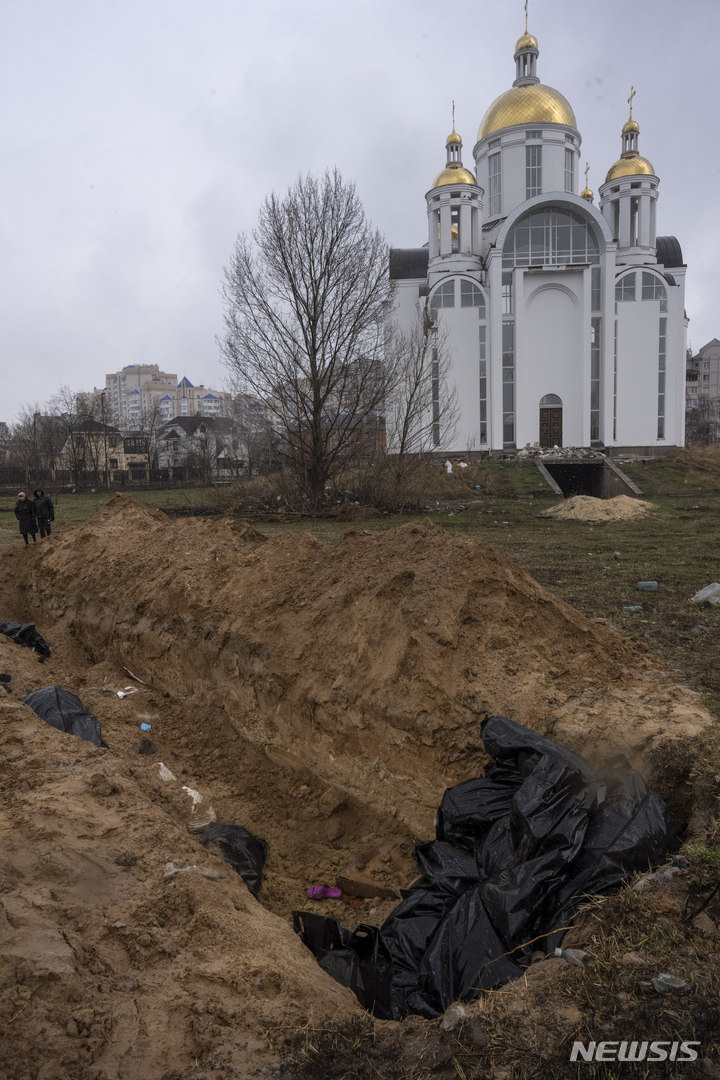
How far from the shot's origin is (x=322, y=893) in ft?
14.6

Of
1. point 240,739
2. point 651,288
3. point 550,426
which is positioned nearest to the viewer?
point 240,739

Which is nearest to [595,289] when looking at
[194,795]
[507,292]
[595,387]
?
[507,292]

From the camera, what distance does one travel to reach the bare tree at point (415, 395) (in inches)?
991

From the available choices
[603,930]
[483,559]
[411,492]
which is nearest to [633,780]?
[603,930]

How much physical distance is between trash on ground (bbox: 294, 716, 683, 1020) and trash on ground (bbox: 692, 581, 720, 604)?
18.5 feet

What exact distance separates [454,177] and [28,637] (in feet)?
126

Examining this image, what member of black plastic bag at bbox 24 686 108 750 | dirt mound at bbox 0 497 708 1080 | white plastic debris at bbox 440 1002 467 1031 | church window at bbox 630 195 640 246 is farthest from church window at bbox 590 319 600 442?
white plastic debris at bbox 440 1002 467 1031

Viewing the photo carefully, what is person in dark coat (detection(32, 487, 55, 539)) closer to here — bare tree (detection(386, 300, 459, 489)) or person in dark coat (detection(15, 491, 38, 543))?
person in dark coat (detection(15, 491, 38, 543))

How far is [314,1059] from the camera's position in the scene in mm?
2383

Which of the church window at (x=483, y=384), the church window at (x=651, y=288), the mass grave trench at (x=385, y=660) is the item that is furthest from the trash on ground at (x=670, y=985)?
the church window at (x=651, y=288)

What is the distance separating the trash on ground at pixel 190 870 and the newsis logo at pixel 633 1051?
2037 millimetres

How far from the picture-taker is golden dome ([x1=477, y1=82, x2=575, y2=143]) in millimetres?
36938

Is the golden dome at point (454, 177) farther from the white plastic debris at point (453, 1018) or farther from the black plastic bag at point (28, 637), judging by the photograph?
the white plastic debris at point (453, 1018)

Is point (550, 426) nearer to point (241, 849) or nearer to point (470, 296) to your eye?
point (470, 296)
